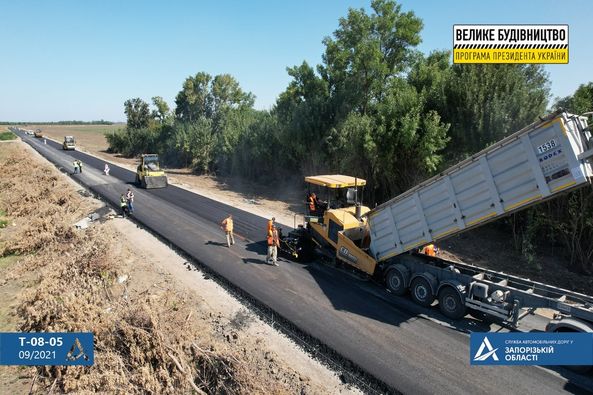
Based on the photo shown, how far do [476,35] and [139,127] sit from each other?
201 feet

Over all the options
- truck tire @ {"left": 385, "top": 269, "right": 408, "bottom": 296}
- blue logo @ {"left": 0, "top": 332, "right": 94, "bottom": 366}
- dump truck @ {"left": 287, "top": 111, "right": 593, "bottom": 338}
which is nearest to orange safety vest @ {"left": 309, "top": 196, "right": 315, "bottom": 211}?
dump truck @ {"left": 287, "top": 111, "right": 593, "bottom": 338}

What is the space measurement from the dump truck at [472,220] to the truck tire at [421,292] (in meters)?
0.03

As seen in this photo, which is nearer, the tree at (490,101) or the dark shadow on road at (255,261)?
the dark shadow on road at (255,261)

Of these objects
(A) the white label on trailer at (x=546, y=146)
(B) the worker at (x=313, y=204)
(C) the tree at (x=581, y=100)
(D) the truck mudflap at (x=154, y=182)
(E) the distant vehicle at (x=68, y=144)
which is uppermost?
(C) the tree at (x=581, y=100)

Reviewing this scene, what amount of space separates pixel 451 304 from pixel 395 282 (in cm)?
180

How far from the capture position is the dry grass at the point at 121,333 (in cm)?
707

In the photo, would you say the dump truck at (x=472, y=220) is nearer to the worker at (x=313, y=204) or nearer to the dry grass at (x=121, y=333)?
the worker at (x=313, y=204)

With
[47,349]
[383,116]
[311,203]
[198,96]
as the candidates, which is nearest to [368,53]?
[383,116]

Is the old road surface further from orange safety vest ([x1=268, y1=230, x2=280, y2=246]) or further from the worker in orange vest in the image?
the worker in orange vest

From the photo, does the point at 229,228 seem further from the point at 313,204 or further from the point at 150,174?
the point at 150,174

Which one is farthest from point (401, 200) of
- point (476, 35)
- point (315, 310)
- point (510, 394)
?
point (476, 35)

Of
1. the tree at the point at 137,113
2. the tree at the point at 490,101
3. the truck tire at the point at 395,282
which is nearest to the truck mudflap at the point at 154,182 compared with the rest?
the tree at the point at 490,101

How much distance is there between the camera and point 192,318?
9.33 m

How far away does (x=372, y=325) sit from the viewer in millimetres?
9508
